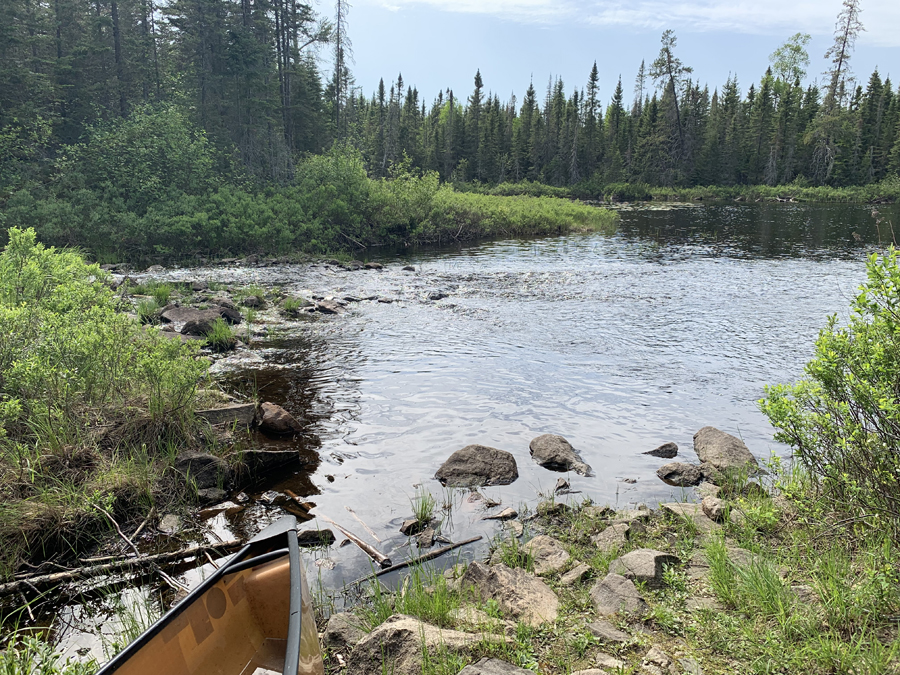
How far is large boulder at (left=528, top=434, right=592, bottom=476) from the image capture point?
7332 mm

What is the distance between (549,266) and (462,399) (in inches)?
618

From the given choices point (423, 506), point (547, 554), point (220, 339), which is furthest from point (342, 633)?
point (220, 339)

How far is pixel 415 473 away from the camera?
7301 millimetres

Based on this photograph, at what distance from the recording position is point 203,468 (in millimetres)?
6520

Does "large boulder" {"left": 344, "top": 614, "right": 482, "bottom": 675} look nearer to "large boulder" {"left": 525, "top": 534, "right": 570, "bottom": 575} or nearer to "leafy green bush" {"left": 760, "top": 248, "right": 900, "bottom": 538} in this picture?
"large boulder" {"left": 525, "top": 534, "right": 570, "bottom": 575}

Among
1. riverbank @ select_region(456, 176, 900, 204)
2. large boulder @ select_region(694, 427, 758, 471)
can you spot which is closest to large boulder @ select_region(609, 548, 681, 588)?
large boulder @ select_region(694, 427, 758, 471)

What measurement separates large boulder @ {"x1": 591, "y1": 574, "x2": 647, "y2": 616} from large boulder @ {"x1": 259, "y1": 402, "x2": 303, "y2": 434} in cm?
531

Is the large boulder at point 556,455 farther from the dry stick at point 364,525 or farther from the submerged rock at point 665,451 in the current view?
the dry stick at point 364,525

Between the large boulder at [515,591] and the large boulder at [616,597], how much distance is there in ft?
1.03

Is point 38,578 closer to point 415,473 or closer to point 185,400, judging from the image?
point 185,400

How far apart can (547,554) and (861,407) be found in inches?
112

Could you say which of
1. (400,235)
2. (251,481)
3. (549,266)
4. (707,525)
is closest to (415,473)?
(251,481)

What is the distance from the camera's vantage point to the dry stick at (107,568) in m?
4.68

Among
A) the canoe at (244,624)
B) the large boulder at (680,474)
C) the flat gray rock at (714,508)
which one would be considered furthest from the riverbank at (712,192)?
the canoe at (244,624)
